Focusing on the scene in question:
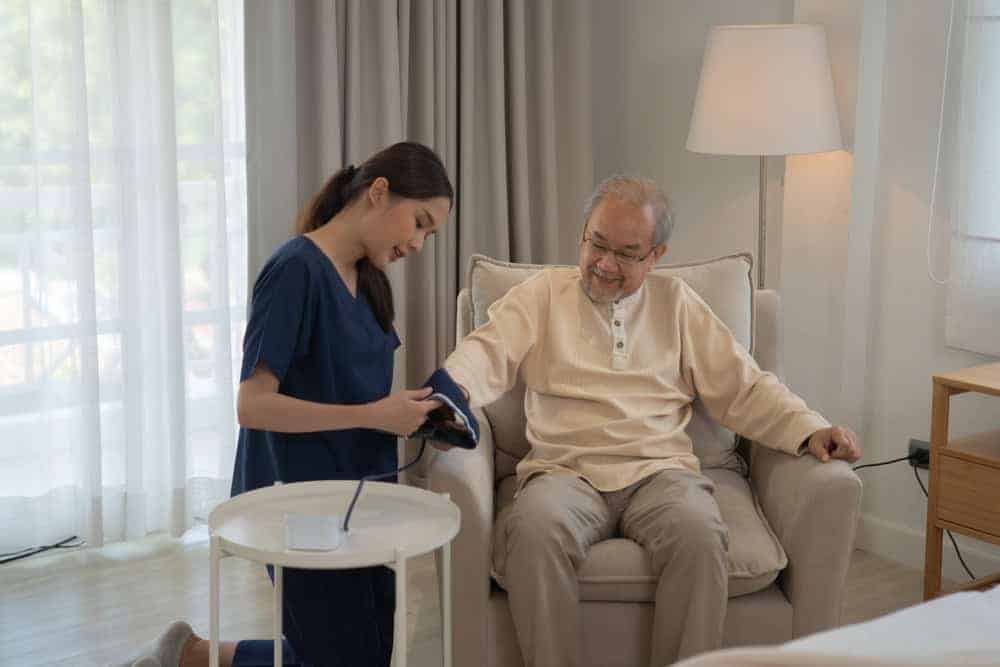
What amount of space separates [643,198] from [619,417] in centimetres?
44

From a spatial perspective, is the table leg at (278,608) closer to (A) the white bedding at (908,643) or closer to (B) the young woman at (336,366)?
(B) the young woman at (336,366)

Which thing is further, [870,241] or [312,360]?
[870,241]

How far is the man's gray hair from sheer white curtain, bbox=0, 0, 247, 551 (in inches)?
47.1

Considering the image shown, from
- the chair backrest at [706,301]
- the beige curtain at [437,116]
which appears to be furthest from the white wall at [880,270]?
the beige curtain at [437,116]

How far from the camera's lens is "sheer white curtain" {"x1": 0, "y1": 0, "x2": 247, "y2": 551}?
3.20 metres

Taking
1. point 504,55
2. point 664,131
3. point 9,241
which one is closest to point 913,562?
point 664,131

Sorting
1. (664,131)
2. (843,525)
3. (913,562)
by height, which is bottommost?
(913,562)

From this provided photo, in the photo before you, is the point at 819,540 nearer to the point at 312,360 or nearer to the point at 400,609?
the point at 400,609

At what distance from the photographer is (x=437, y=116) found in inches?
147

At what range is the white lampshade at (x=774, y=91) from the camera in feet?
10.8

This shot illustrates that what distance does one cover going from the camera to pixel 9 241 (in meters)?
3.21

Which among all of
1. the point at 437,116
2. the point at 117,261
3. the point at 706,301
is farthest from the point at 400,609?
the point at 437,116

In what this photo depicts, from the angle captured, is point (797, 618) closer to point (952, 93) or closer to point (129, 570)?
point (952, 93)

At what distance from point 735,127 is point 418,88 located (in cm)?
92
